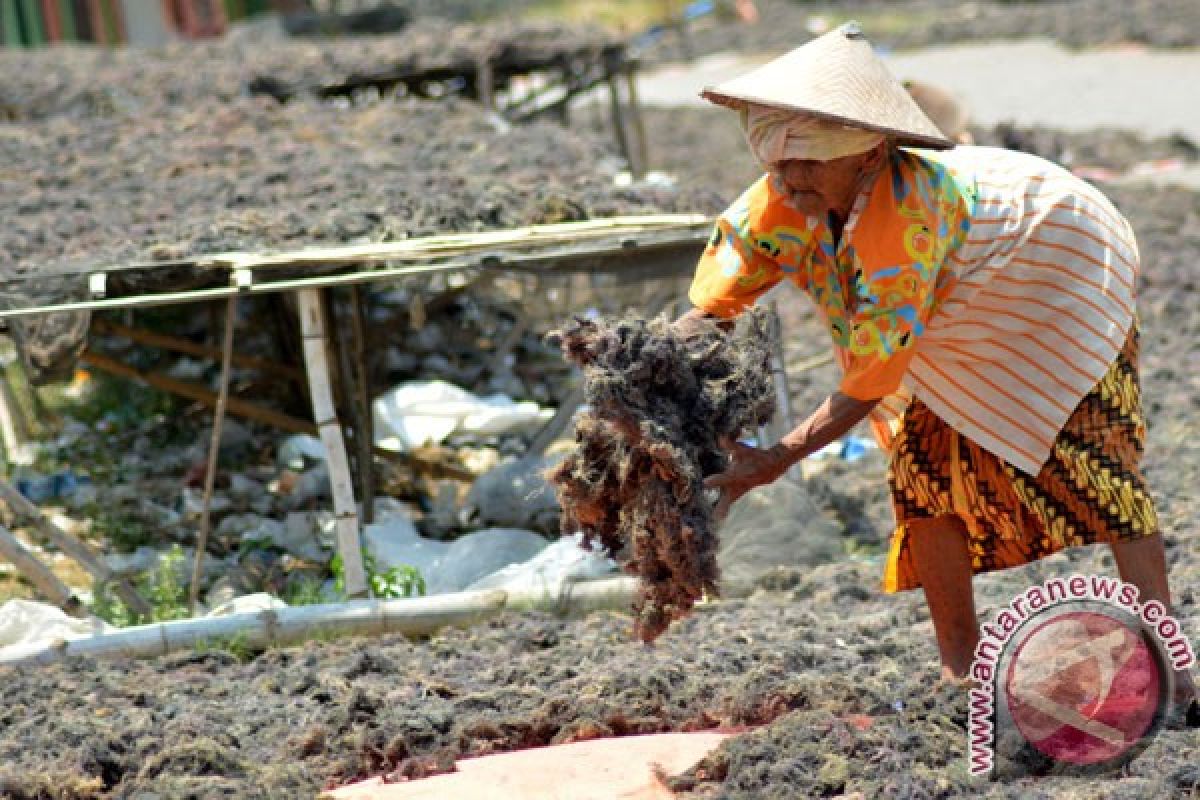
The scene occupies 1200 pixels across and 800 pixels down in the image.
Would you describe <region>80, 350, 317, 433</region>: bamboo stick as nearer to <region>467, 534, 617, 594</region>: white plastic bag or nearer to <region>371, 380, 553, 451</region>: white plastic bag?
<region>371, 380, 553, 451</region>: white plastic bag

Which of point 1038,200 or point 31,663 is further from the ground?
point 1038,200

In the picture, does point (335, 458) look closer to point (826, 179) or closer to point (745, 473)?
point (745, 473)

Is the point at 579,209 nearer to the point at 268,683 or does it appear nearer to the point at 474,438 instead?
the point at 474,438

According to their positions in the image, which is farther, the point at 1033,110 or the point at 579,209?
the point at 1033,110

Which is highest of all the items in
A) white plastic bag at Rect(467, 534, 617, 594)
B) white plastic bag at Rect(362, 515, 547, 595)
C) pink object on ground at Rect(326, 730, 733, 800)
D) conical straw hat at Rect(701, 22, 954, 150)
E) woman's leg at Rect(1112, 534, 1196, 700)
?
conical straw hat at Rect(701, 22, 954, 150)

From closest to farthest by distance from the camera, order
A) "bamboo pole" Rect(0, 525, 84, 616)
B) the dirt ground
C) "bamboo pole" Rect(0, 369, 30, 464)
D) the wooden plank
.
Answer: the dirt ground → "bamboo pole" Rect(0, 525, 84, 616) → "bamboo pole" Rect(0, 369, 30, 464) → the wooden plank

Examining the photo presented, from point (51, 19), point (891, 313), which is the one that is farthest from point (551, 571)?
point (51, 19)

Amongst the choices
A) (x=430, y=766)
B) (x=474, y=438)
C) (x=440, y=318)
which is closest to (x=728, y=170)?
(x=440, y=318)

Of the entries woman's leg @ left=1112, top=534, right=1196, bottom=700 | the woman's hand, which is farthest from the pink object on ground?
woman's leg @ left=1112, top=534, right=1196, bottom=700

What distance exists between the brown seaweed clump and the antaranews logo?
2.19 ft

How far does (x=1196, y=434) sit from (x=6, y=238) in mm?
5179

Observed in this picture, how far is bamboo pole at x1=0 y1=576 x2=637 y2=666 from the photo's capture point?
5957 millimetres

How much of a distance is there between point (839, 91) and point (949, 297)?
1.91 ft

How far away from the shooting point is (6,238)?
7.30 m
